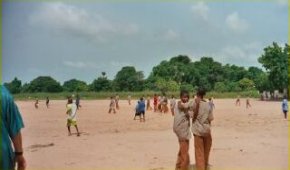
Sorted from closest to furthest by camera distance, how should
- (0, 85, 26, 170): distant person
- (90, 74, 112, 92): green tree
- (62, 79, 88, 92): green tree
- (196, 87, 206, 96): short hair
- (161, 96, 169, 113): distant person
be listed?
1. (0, 85, 26, 170): distant person
2. (196, 87, 206, 96): short hair
3. (161, 96, 169, 113): distant person
4. (90, 74, 112, 92): green tree
5. (62, 79, 88, 92): green tree

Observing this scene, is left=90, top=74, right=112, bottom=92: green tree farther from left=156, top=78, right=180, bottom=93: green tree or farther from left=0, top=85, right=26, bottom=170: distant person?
left=0, top=85, right=26, bottom=170: distant person

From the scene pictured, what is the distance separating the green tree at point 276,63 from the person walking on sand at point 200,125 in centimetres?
5557

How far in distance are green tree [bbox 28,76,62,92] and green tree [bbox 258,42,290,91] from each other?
2527 inches

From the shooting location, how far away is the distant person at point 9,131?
4141 millimetres

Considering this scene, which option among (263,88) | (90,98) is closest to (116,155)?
(263,88)

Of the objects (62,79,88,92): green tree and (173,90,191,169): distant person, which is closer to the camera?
(173,90,191,169): distant person

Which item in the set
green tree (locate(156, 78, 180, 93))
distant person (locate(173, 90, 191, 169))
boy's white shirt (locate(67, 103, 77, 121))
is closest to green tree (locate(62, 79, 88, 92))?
green tree (locate(156, 78, 180, 93))

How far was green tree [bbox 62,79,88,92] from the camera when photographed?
4429 inches

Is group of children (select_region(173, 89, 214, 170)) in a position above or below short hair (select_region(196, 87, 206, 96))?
below

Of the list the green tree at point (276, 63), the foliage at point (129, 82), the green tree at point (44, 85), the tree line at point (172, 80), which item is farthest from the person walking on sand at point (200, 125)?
the green tree at point (44, 85)

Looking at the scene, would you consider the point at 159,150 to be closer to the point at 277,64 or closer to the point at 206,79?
the point at 277,64

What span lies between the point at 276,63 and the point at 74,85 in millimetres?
66770

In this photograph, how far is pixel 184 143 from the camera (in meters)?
8.16

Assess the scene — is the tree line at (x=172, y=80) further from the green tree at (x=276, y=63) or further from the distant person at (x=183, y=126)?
the distant person at (x=183, y=126)
